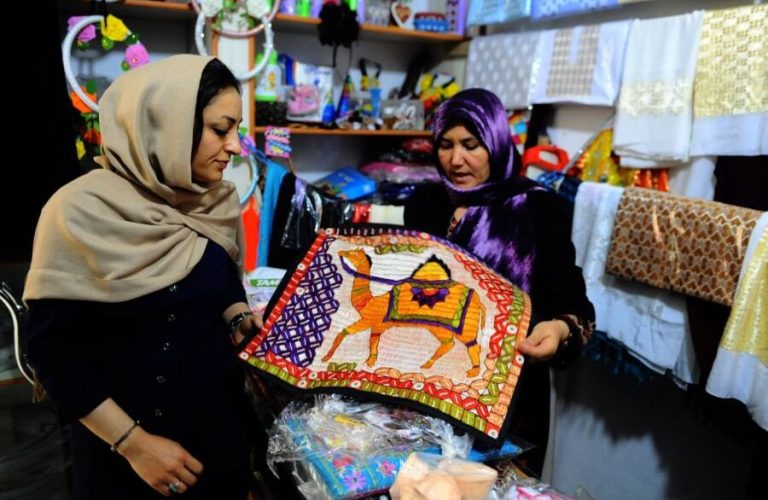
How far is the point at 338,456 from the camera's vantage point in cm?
97

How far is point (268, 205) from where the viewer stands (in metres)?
2.33

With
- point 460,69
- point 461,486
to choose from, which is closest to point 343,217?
point 460,69

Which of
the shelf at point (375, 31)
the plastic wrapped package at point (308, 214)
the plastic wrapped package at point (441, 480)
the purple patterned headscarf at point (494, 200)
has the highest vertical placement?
the shelf at point (375, 31)

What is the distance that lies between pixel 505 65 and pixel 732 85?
3.31 ft

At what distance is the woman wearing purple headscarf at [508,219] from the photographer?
142 centimetres

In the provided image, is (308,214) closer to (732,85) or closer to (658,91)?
(658,91)

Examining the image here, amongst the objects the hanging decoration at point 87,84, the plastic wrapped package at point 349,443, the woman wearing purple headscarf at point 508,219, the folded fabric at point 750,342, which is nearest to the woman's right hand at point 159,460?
the plastic wrapped package at point 349,443

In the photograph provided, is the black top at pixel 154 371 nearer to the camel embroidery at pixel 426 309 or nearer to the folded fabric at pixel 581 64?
the camel embroidery at pixel 426 309

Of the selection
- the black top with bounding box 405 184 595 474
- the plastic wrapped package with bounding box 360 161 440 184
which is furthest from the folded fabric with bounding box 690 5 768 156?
the plastic wrapped package with bounding box 360 161 440 184

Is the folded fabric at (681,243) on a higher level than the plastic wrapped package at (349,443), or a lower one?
higher

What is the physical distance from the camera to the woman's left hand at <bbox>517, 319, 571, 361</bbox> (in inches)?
42.9

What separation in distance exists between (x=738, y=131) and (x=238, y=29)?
1777 millimetres

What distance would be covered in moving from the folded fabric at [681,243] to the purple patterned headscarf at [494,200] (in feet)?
1.22

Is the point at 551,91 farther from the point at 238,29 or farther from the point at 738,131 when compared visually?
the point at 238,29
